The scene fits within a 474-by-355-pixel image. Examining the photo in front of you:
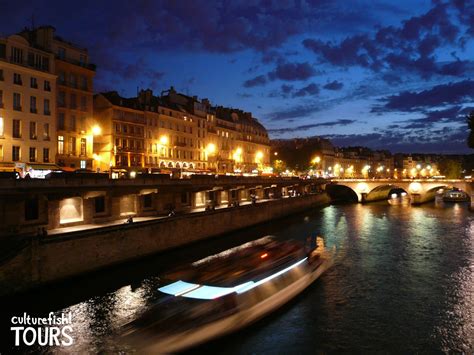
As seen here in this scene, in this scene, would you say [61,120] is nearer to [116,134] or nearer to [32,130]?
[32,130]

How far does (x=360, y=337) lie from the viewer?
20.8 metres

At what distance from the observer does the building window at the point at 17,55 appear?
46312 mm

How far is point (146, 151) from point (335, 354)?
64.2 metres

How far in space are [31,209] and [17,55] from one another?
75.9 feet

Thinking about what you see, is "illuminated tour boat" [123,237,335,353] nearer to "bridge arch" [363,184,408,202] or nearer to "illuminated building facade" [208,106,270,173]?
"illuminated building facade" [208,106,270,173]

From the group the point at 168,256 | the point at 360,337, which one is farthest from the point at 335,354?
the point at 168,256

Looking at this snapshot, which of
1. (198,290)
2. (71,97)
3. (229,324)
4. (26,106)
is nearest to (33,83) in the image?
(26,106)

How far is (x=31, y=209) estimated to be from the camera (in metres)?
32.9

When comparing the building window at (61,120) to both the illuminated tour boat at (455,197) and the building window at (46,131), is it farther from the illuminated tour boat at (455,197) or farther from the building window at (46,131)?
the illuminated tour boat at (455,197)

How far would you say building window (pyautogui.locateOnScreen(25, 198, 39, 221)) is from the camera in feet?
107

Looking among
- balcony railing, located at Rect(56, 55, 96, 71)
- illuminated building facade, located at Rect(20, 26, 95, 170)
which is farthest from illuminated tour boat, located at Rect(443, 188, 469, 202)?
balcony railing, located at Rect(56, 55, 96, 71)

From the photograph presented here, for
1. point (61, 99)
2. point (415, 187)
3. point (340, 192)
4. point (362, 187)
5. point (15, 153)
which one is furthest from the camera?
point (340, 192)

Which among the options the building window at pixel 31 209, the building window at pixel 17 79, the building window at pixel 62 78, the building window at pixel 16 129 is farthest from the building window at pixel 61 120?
the building window at pixel 31 209

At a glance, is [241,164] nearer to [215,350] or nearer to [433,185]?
[433,185]
